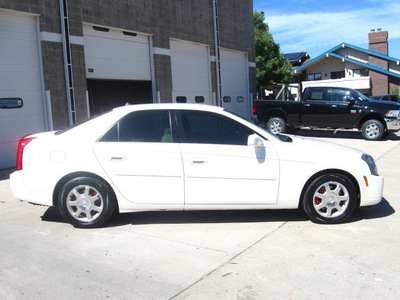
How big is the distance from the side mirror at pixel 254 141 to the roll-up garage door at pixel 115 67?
27.3 feet

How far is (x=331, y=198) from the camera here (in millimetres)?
4809

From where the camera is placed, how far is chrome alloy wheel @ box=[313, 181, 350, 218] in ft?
15.7

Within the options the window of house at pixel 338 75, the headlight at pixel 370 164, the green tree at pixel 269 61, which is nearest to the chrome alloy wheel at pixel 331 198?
the headlight at pixel 370 164

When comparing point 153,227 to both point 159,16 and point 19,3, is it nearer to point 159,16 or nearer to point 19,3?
point 19,3

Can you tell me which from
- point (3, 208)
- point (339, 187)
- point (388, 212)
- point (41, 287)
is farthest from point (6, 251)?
point (388, 212)

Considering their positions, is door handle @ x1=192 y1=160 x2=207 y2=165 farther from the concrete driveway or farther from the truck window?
the truck window

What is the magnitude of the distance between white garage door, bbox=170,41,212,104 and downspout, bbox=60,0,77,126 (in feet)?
14.9

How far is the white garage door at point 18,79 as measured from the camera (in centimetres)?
956

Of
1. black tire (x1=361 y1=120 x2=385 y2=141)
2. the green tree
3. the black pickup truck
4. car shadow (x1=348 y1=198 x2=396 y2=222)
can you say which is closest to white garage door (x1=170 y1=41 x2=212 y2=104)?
the black pickup truck

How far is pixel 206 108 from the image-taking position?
16.5 ft

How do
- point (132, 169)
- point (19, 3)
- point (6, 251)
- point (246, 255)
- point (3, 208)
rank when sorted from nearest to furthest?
point (246, 255) < point (6, 251) < point (132, 169) < point (3, 208) < point (19, 3)

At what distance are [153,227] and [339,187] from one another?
2420 mm

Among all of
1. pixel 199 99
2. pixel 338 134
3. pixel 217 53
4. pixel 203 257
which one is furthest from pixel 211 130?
pixel 217 53

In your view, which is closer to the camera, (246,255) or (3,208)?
(246,255)
